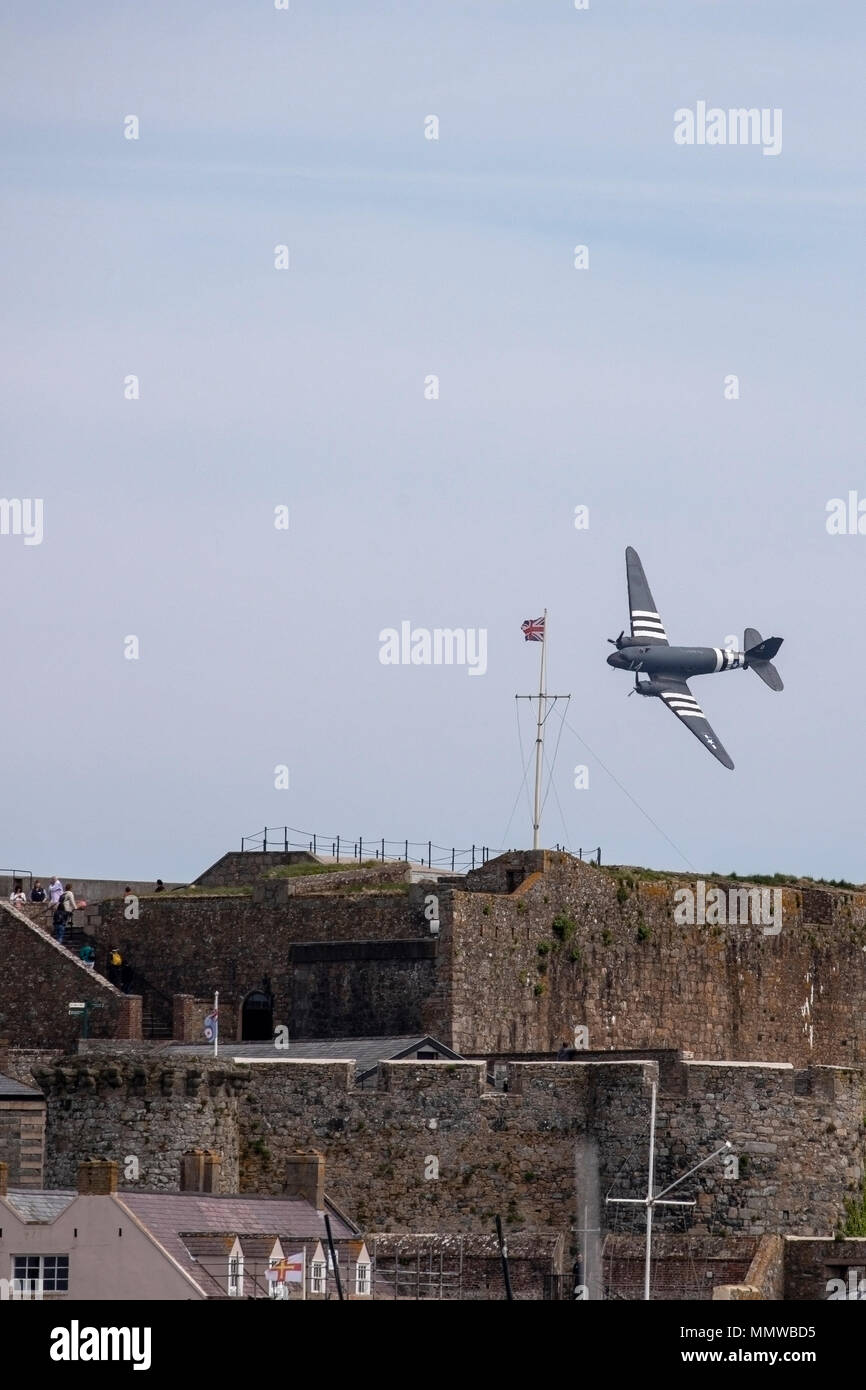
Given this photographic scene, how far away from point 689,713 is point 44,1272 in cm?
3737

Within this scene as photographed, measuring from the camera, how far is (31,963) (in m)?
91.8

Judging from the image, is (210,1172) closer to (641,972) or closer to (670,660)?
(641,972)

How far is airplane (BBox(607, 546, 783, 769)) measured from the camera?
104125mm

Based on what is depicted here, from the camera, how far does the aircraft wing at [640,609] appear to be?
105 meters

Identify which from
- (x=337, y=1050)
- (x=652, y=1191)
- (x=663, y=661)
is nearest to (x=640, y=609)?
(x=663, y=661)

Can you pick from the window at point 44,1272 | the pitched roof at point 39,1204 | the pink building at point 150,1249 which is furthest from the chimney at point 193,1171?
the window at point 44,1272

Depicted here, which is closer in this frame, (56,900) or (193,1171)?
(193,1171)

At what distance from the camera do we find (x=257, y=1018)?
9306cm

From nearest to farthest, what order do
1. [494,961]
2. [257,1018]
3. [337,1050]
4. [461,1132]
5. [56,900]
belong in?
[461,1132] → [337,1050] → [494,961] → [257,1018] → [56,900]

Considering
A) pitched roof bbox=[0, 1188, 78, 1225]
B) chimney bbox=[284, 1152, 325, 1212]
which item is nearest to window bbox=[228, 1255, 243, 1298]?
pitched roof bbox=[0, 1188, 78, 1225]

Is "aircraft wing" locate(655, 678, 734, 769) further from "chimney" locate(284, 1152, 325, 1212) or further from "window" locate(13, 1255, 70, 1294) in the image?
"window" locate(13, 1255, 70, 1294)

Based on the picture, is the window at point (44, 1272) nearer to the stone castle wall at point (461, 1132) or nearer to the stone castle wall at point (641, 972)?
the stone castle wall at point (461, 1132)

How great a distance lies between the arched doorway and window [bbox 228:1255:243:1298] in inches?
Answer: 770
